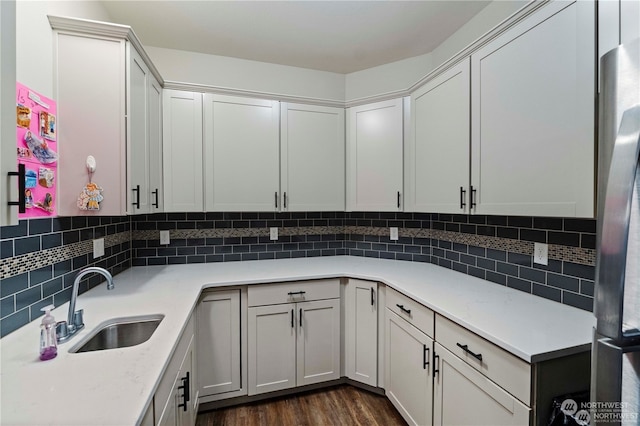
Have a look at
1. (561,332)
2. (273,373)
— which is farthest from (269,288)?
(561,332)

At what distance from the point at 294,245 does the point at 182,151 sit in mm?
1219

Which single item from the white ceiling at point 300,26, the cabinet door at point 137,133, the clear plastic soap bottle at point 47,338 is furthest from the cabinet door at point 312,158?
the clear plastic soap bottle at point 47,338

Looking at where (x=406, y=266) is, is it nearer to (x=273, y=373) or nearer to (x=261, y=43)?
(x=273, y=373)

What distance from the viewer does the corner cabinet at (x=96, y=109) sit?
4.71ft

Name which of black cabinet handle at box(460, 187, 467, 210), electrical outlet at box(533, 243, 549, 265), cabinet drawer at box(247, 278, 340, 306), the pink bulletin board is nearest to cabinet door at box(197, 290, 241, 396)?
cabinet drawer at box(247, 278, 340, 306)

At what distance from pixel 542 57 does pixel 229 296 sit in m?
2.09

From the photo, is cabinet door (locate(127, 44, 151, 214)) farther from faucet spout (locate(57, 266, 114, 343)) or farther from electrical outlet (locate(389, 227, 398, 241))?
electrical outlet (locate(389, 227, 398, 241))

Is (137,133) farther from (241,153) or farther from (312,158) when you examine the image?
(312,158)

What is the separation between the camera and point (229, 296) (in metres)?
1.96

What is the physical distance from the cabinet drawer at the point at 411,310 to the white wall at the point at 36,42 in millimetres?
2110

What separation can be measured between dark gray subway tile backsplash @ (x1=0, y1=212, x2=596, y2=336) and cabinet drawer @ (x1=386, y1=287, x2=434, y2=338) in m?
0.61

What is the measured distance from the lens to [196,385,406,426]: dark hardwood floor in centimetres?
189

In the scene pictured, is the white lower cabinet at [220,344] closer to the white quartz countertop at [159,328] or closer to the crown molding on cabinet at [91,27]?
the white quartz countertop at [159,328]

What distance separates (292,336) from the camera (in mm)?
2084
